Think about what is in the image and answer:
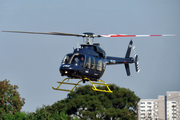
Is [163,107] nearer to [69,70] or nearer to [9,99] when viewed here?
[9,99]

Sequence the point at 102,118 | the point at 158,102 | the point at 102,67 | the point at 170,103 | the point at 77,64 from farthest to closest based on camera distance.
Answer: the point at 158,102
the point at 170,103
the point at 102,118
the point at 102,67
the point at 77,64

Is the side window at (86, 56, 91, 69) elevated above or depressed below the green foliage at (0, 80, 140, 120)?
below

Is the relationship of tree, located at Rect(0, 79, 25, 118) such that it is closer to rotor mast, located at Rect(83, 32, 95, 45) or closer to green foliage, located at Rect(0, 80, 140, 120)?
green foliage, located at Rect(0, 80, 140, 120)

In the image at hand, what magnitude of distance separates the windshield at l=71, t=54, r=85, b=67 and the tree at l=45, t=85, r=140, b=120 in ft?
125

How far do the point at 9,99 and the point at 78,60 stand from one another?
129ft

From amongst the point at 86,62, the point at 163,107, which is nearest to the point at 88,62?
the point at 86,62

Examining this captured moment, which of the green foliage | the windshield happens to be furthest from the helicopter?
the green foliage

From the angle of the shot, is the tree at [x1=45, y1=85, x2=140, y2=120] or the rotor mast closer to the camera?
the rotor mast

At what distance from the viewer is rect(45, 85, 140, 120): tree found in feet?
211

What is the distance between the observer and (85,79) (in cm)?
2723

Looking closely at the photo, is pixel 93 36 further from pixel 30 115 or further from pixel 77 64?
pixel 30 115

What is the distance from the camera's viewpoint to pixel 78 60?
26234mm

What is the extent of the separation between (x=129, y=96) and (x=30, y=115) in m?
23.3

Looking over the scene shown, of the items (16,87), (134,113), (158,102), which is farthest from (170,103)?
(16,87)
